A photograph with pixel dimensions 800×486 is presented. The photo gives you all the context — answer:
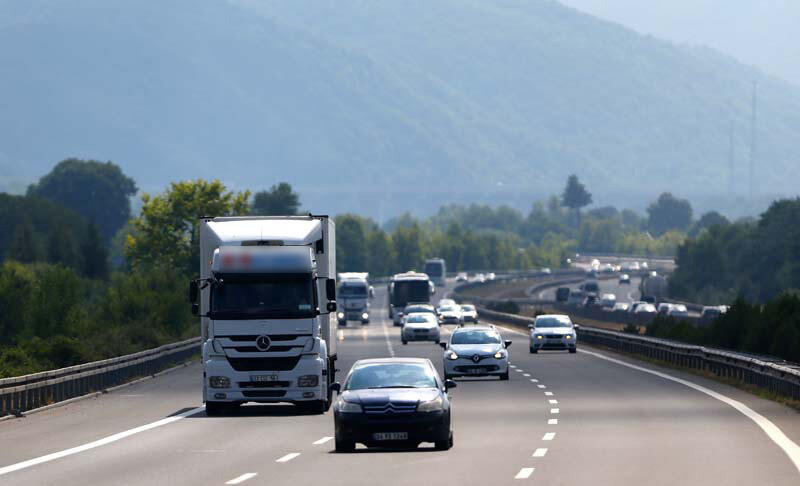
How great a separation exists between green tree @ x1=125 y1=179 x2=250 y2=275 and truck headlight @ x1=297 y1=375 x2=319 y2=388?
11172cm

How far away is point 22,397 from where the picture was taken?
35531 mm

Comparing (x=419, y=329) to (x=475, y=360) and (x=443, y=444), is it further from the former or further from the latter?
(x=443, y=444)

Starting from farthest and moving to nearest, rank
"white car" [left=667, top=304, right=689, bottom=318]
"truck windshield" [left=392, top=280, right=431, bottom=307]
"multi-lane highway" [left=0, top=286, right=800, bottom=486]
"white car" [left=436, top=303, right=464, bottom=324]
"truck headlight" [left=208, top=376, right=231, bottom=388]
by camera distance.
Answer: "white car" [left=667, top=304, right=689, bottom=318] < "truck windshield" [left=392, top=280, right=431, bottom=307] < "white car" [left=436, top=303, right=464, bottom=324] < "truck headlight" [left=208, top=376, right=231, bottom=388] < "multi-lane highway" [left=0, top=286, right=800, bottom=486]

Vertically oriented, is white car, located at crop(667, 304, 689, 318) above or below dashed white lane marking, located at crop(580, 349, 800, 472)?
above

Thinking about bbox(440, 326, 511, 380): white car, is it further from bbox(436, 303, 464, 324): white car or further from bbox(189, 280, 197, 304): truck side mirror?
bbox(436, 303, 464, 324): white car

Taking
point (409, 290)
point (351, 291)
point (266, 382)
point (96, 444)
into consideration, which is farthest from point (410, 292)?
point (96, 444)

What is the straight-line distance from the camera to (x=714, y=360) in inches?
1935

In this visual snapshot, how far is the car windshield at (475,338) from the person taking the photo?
48.5 m

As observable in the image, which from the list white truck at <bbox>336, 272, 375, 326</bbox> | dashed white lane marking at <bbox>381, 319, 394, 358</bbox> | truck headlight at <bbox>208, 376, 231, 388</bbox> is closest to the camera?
truck headlight at <bbox>208, 376, 231, 388</bbox>

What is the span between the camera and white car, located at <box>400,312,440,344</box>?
82188mm

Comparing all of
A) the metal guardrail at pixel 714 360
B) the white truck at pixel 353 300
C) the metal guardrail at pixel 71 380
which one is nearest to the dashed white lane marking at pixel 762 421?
the metal guardrail at pixel 714 360

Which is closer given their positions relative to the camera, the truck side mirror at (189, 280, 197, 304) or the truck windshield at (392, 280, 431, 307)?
the truck side mirror at (189, 280, 197, 304)

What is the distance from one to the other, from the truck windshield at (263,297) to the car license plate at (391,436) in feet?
26.1

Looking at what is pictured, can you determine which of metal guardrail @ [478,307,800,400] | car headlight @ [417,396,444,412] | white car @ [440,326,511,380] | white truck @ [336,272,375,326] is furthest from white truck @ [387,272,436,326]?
car headlight @ [417,396,444,412]
